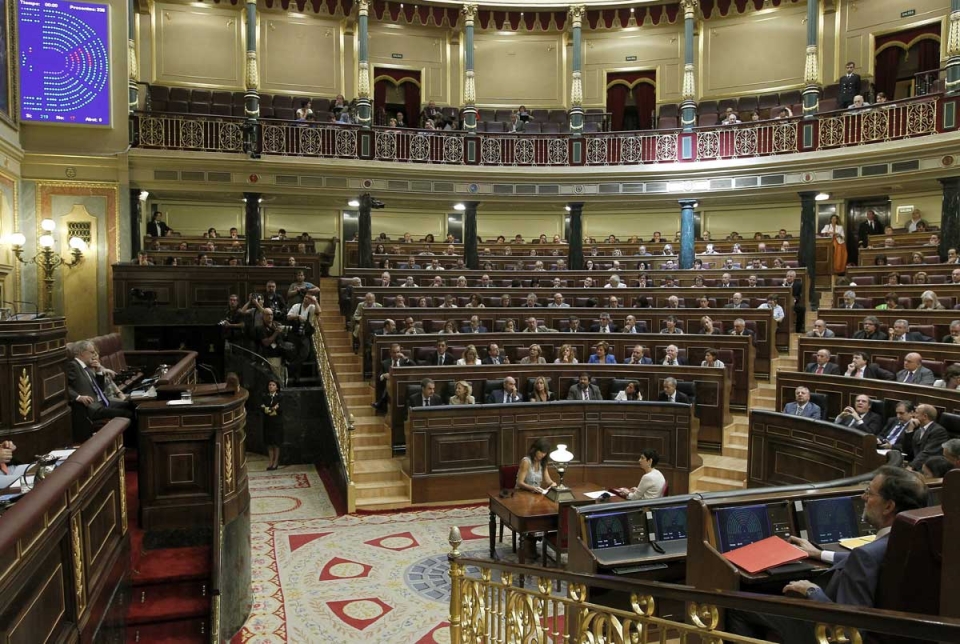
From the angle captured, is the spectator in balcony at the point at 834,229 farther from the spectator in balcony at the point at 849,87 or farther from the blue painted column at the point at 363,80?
the blue painted column at the point at 363,80

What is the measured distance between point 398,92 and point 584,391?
1193cm

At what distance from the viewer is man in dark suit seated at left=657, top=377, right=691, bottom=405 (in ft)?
27.6

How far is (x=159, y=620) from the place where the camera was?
12.6ft

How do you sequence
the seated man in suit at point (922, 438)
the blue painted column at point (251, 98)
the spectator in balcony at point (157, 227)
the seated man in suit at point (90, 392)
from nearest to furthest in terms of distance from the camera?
the seated man in suit at point (90, 392) → the seated man in suit at point (922, 438) → the blue painted column at point (251, 98) → the spectator in balcony at point (157, 227)

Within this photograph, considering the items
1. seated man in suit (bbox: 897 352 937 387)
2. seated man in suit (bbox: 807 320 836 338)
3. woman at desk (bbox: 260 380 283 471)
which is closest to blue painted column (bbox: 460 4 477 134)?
woman at desk (bbox: 260 380 283 471)

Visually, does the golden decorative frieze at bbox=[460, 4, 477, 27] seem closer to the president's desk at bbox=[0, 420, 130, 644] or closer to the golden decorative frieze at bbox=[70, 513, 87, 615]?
the president's desk at bbox=[0, 420, 130, 644]

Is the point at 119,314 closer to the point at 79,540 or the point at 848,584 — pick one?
the point at 79,540

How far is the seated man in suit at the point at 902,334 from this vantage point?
8.52 meters

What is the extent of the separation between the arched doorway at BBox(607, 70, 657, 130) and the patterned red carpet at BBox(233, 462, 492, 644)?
13.2 meters

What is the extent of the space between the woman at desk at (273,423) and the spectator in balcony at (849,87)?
1270 cm

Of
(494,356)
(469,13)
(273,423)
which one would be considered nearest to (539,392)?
(494,356)

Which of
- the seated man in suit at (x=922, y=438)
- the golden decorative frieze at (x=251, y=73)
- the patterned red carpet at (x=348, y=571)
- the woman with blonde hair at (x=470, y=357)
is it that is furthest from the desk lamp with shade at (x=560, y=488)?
the golden decorative frieze at (x=251, y=73)

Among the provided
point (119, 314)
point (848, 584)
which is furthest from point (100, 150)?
point (848, 584)

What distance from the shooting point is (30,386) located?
502 cm
